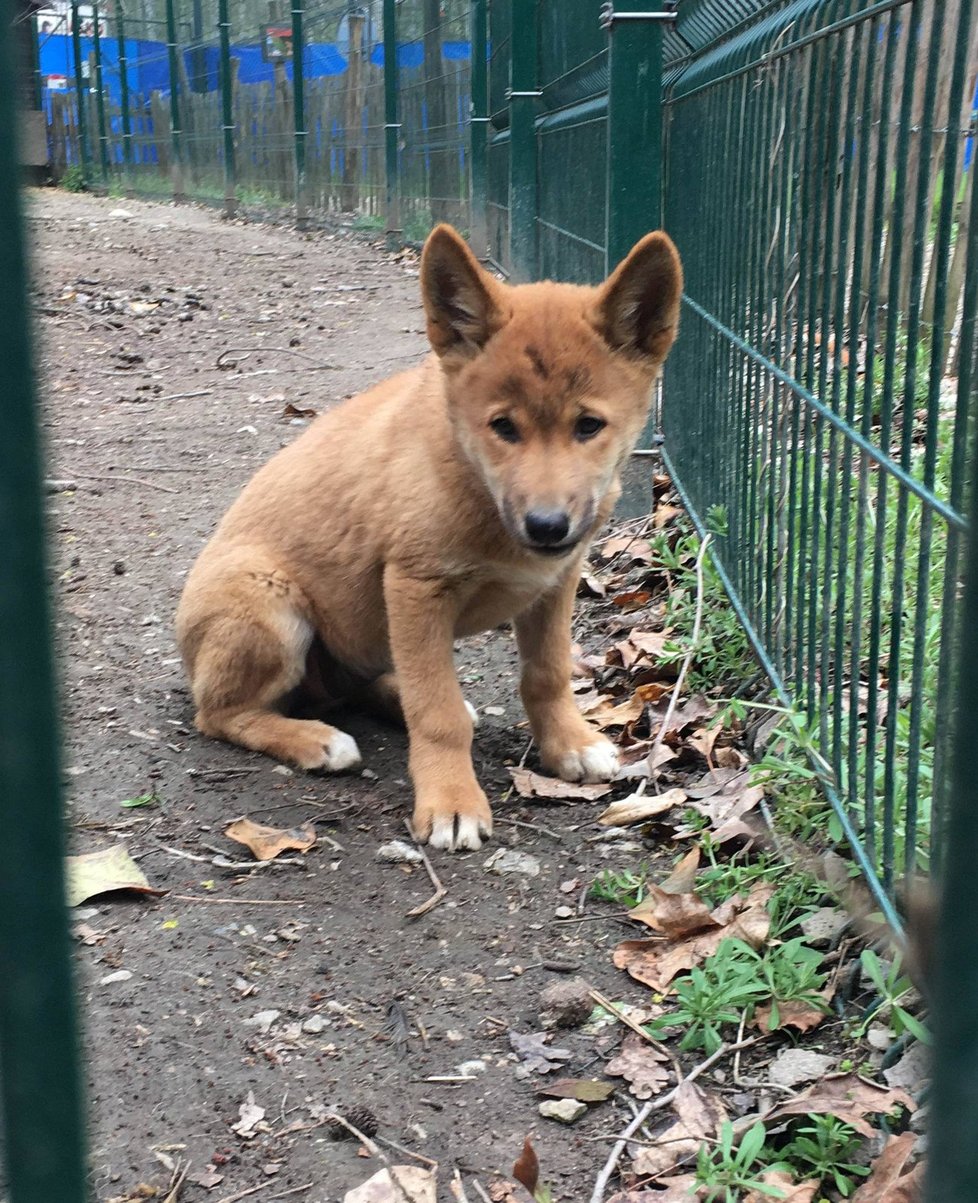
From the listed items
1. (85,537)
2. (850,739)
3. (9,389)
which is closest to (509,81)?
(85,537)

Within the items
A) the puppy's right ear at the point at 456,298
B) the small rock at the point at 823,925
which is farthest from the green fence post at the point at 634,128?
the small rock at the point at 823,925

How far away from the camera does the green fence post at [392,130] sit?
1479 centimetres

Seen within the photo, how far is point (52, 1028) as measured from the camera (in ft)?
2.26

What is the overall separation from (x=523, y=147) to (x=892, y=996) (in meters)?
8.14

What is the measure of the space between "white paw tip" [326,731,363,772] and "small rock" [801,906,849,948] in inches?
58.9

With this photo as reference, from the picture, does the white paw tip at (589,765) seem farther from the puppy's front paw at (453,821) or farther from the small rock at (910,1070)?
the small rock at (910,1070)

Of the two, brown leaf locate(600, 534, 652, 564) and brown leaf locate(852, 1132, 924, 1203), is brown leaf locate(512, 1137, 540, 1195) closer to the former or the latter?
brown leaf locate(852, 1132, 924, 1203)

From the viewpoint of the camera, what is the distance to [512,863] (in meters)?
3.28

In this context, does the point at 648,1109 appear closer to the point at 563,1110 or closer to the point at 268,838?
the point at 563,1110

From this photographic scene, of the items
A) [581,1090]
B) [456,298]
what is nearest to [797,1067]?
[581,1090]

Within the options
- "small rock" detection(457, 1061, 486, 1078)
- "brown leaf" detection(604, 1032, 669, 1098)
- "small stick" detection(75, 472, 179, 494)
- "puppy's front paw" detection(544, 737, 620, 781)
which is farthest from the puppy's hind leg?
"small stick" detection(75, 472, 179, 494)

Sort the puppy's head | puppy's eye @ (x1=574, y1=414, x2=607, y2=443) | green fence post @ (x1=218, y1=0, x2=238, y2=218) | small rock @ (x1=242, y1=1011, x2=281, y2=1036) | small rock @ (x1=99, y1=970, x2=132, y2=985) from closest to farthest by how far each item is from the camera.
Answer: small rock @ (x1=242, y1=1011, x2=281, y2=1036) < small rock @ (x1=99, y1=970, x2=132, y2=985) < the puppy's head < puppy's eye @ (x1=574, y1=414, x2=607, y2=443) < green fence post @ (x1=218, y1=0, x2=238, y2=218)

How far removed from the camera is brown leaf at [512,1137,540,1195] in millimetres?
2154

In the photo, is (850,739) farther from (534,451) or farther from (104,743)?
(104,743)
